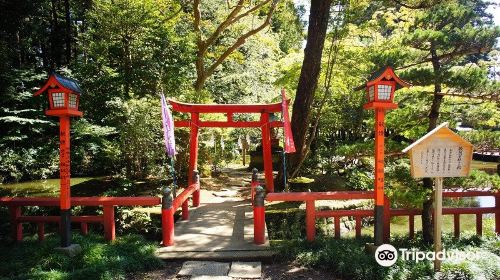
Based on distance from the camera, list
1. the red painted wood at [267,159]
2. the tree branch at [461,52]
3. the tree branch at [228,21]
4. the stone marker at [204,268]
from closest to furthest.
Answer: the stone marker at [204,268] < the tree branch at [461,52] < the red painted wood at [267,159] < the tree branch at [228,21]

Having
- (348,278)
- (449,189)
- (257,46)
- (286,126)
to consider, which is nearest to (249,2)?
(257,46)

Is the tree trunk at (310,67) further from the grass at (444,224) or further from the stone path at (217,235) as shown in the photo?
the grass at (444,224)

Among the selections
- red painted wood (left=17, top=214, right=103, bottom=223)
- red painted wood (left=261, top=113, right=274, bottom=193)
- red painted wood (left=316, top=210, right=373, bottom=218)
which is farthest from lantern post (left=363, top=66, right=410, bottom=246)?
red painted wood (left=17, top=214, right=103, bottom=223)

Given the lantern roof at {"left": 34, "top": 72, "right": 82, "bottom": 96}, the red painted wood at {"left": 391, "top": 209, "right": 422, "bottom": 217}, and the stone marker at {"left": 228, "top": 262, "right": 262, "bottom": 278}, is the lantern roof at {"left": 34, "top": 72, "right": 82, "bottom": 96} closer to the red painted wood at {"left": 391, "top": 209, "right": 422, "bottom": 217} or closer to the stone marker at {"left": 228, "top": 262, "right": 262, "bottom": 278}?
the stone marker at {"left": 228, "top": 262, "right": 262, "bottom": 278}

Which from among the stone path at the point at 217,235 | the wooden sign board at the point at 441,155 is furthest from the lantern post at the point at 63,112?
the wooden sign board at the point at 441,155

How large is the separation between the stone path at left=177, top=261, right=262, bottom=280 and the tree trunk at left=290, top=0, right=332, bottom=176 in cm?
454

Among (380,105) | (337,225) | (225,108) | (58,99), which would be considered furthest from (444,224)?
(58,99)

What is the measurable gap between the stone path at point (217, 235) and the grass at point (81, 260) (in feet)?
1.34

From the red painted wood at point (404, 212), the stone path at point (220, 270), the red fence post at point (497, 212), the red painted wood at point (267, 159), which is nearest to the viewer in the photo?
the stone path at point (220, 270)

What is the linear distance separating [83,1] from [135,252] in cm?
1965

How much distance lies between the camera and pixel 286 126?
800cm

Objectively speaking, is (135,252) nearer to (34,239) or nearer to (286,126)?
(34,239)

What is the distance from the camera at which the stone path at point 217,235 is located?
20.1ft

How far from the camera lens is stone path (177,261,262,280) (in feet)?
17.6
